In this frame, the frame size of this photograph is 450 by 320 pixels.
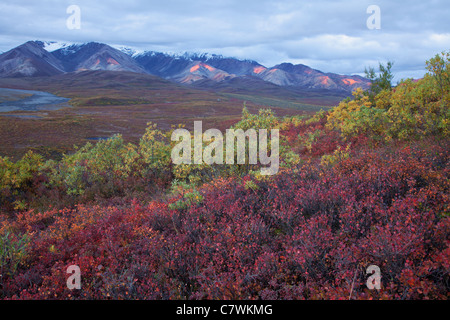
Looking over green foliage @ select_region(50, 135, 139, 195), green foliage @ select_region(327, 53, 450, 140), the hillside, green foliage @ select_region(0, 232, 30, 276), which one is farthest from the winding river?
green foliage @ select_region(327, 53, 450, 140)

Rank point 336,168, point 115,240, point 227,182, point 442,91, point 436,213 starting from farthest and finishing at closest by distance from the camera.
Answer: point 442,91, point 227,182, point 336,168, point 115,240, point 436,213

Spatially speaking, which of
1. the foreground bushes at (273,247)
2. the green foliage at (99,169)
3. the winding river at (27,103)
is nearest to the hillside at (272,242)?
the foreground bushes at (273,247)

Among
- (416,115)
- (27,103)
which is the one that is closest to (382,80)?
(416,115)

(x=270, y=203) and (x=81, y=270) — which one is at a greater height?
(x=270, y=203)

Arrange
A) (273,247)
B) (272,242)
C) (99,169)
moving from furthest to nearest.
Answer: (99,169), (272,242), (273,247)

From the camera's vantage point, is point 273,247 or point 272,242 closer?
point 273,247

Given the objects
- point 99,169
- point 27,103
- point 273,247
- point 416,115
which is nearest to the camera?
point 273,247

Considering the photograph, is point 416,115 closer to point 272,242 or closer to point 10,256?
point 272,242

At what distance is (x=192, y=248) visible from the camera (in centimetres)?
405

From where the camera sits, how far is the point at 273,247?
3.70 metres

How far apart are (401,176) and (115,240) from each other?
510 centimetres
